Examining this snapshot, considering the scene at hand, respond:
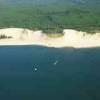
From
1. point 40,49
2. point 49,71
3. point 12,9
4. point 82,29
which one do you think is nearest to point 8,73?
point 49,71

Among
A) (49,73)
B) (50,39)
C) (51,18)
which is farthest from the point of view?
Answer: (51,18)

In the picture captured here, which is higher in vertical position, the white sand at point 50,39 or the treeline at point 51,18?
the treeline at point 51,18

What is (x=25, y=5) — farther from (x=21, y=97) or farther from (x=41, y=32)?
(x=21, y=97)

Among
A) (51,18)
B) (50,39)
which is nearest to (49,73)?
(50,39)

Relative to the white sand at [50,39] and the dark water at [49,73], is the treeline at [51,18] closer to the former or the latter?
the white sand at [50,39]

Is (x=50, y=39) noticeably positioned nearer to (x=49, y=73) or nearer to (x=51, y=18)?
(x=51, y=18)

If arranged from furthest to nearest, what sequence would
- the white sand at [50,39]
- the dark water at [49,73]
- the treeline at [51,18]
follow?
the treeline at [51,18] < the white sand at [50,39] < the dark water at [49,73]

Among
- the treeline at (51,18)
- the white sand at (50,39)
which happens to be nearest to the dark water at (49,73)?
the white sand at (50,39)
